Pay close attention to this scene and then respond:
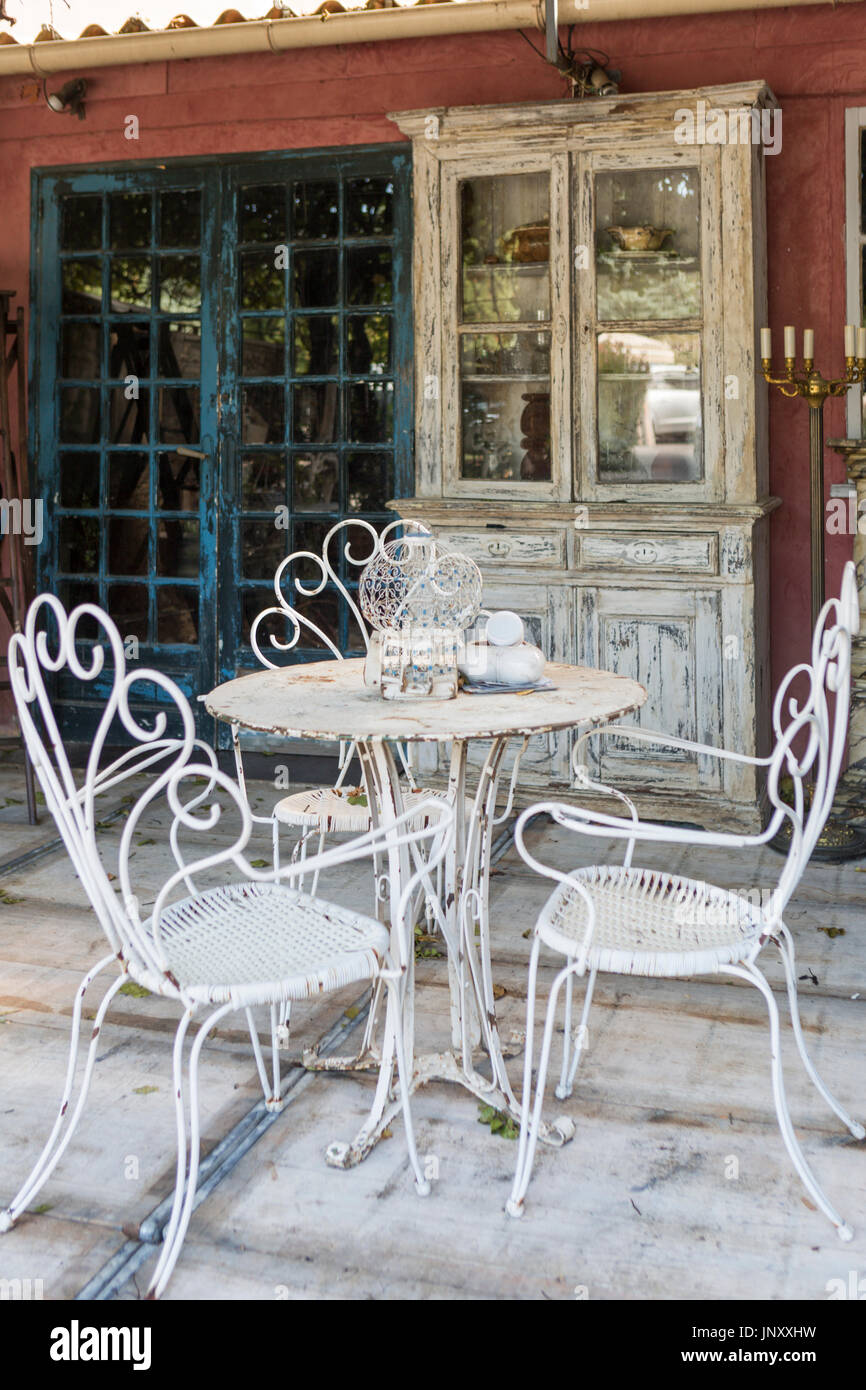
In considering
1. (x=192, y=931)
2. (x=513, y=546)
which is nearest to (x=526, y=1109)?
(x=192, y=931)

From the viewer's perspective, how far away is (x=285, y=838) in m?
4.80

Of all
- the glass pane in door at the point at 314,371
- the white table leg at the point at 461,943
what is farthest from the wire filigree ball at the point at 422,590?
the glass pane in door at the point at 314,371

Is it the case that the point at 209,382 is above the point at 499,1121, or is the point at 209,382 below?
above

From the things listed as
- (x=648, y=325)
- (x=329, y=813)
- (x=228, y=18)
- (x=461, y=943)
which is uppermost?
(x=228, y=18)

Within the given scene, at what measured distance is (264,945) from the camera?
7.93 feet

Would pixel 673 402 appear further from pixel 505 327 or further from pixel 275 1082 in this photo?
pixel 275 1082

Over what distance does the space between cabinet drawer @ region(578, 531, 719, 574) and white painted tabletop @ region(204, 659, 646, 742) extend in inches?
71.3

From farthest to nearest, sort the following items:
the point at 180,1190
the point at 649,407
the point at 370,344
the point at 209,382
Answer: the point at 209,382, the point at 370,344, the point at 649,407, the point at 180,1190

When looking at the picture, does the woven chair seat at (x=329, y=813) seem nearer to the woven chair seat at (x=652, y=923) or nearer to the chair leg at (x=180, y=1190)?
the woven chair seat at (x=652, y=923)

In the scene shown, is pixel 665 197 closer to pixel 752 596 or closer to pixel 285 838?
pixel 752 596

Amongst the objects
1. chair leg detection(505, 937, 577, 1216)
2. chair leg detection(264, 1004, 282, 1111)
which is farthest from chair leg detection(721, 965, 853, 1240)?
chair leg detection(264, 1004, 282, 1111)

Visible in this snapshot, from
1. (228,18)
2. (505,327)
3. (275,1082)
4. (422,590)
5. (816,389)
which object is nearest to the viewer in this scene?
(275,1082)

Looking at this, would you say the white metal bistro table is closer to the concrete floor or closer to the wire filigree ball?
the concrete floor

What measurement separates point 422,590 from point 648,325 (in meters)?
2.39
